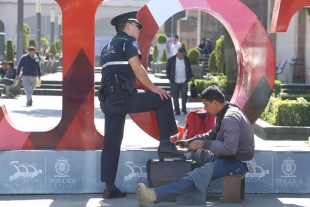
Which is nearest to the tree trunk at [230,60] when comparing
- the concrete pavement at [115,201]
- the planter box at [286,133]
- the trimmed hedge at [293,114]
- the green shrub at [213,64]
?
the trimmed hedge at [293,114]

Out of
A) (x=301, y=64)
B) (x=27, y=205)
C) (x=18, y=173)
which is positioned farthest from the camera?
(x=301, y=64)

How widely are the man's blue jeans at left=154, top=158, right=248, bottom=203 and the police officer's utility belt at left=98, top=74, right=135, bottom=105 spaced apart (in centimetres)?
106

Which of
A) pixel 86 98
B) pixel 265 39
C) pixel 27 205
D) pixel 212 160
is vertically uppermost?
pixel 265 39

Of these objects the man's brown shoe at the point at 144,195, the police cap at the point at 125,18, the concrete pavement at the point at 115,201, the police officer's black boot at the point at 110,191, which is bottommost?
the concrete pavement at the point at 115,201

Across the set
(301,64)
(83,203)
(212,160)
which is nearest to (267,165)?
(212,160)

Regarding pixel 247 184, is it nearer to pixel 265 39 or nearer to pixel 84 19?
pixel 265 39

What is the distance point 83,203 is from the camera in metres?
7.93

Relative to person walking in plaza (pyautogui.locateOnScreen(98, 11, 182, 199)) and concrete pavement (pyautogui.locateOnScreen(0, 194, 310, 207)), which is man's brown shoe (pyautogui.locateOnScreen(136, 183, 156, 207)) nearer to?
concrete pavement (pyautogui.locateOnScreen(0, 194, 310, 207))

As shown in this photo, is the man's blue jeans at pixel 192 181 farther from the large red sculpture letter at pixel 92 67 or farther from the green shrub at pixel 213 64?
the green shrub at pixel 213 64

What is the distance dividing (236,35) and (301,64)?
18521 millimetres

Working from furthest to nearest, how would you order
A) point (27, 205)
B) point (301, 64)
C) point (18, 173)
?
point (301, 64)
point (18, 173)
point (27, 205)

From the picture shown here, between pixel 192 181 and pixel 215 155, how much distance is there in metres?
0.51

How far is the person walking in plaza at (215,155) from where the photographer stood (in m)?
7.45

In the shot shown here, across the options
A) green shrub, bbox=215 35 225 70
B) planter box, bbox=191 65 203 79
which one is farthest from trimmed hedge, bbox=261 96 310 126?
green shrub, bbox=215 35 225 70
